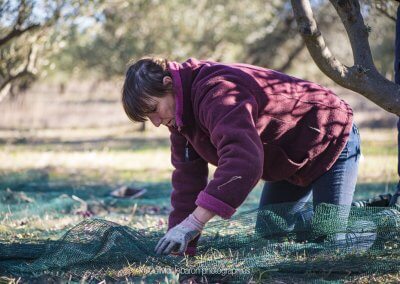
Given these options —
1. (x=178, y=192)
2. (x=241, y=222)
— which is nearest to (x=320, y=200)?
(x=241, y=222)

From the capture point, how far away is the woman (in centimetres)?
284

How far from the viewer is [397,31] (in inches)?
157

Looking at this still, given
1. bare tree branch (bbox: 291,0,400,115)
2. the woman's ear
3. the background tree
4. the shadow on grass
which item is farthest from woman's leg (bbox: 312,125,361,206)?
the shadow on grass

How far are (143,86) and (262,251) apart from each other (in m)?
1.10

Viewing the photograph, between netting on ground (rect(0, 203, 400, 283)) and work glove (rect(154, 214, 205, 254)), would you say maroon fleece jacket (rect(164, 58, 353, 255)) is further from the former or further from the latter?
netting on ground (rect(0, 203, 400, 283))

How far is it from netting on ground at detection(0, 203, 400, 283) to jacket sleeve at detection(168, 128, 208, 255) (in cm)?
25

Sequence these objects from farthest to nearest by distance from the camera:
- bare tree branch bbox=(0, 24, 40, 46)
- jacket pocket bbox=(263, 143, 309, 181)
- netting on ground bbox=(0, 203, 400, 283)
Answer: bare tree branch bbox=(0, 24, 40, 46) < jacket pocket bbox=(263, 143, 309, 181) < netting on ground bbox=(0, 203, 400, 283)

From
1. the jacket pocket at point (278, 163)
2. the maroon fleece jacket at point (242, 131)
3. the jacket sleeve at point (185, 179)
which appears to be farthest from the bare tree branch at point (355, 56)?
the jacket sleeve at point (185, 179)

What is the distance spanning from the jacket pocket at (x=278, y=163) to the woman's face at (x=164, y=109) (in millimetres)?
571

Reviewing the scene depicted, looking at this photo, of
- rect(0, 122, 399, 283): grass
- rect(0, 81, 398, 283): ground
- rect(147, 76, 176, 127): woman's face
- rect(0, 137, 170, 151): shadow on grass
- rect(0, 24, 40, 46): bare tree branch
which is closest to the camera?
rect(147, 76, 176, 127): woman's face

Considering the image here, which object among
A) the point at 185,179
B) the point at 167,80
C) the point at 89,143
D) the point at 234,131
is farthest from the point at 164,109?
the point at 89,143

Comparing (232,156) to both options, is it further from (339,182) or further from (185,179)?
(339,182)

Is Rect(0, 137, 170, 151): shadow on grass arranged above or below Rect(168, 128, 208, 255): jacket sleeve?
below

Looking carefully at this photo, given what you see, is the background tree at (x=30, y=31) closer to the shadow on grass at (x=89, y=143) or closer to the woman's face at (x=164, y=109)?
the shadow on grass at (x=89, y=143)
